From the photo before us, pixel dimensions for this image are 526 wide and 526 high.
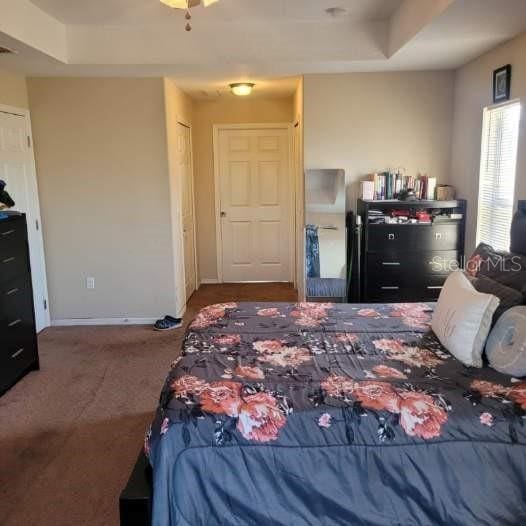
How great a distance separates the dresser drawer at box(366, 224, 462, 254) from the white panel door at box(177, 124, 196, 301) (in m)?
2.19

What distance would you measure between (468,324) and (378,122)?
278cm

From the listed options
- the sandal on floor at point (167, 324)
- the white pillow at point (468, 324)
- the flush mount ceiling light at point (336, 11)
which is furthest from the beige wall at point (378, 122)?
the white pillow at point (468, 324)

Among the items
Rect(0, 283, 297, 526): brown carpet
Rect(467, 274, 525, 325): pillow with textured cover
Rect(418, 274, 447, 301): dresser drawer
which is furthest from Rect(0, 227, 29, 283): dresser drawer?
Rect(418, 274, 447, 301): dresser drawer

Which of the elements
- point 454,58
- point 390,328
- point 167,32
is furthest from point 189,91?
point 390,328

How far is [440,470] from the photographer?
1716 millimetres

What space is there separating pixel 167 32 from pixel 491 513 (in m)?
3.82

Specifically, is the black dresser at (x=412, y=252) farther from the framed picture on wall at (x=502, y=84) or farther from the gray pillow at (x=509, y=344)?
the gray pillow at (x=509, y=344)

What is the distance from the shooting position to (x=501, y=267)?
265cm

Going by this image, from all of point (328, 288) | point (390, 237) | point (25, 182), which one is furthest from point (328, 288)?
point (25, 182)

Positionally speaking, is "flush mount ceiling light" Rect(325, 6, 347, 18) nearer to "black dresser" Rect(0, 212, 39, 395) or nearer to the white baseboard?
"black dresser" Rect(0, 212, 39, 395)

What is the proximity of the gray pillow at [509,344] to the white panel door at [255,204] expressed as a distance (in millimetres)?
4264

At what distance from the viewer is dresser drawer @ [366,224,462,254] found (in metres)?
4.18

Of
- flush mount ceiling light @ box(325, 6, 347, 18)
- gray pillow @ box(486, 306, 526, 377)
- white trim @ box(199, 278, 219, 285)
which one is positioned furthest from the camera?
white trim @ box(199, 278, 219, 285)

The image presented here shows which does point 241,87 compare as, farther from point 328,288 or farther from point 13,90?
point 328,288
